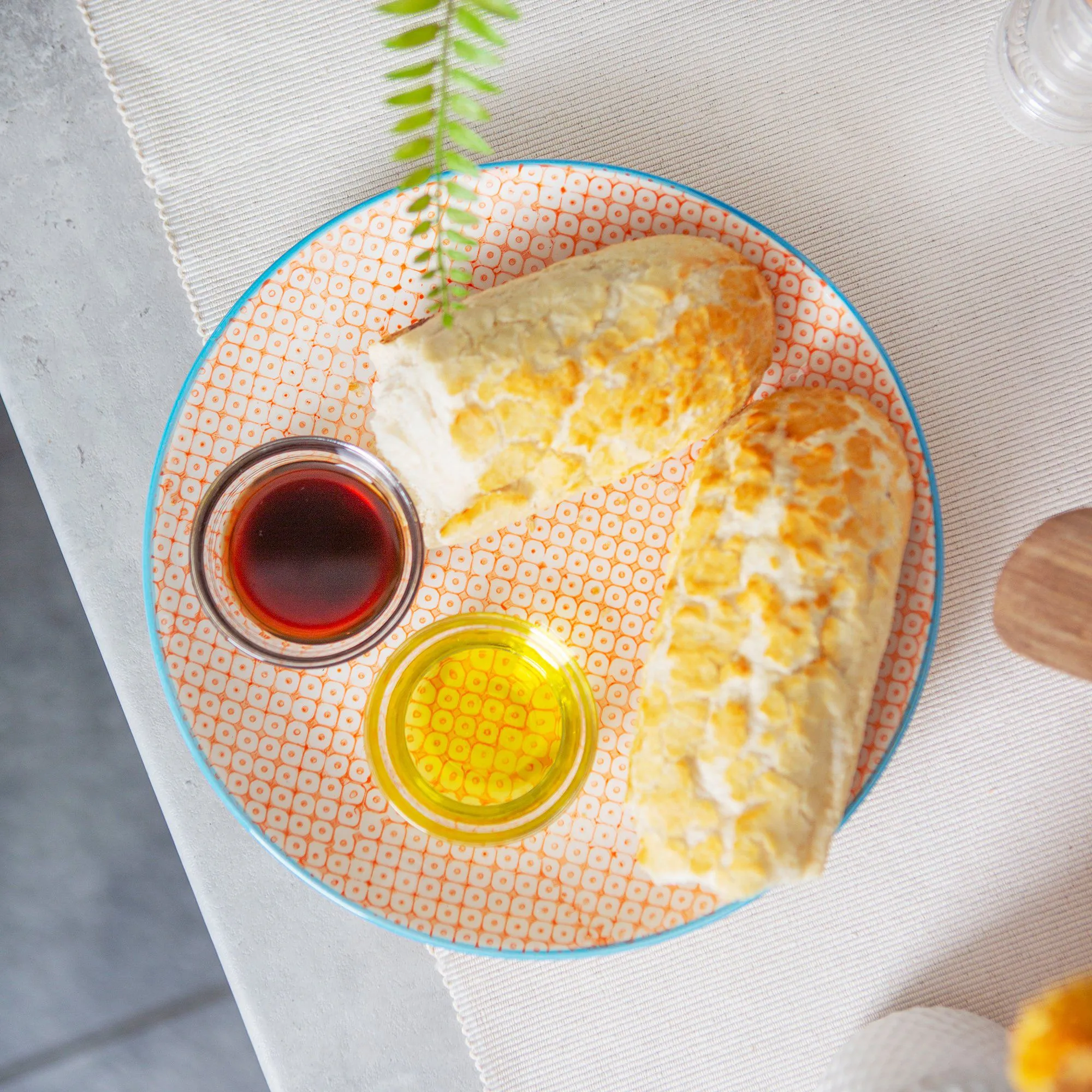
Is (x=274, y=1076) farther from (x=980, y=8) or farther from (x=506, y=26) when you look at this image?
(x=980, y=8)

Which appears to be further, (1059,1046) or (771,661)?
(771,661)

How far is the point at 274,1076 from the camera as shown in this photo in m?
1.60

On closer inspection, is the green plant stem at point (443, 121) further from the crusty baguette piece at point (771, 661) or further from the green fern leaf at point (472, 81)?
the crusty baguette piece at point (771, 661)

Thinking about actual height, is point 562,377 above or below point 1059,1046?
above

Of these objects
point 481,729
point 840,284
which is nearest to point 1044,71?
point 840,284

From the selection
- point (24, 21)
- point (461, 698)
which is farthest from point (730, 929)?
point (24, 21)

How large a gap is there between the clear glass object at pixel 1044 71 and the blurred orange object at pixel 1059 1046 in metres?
1.32

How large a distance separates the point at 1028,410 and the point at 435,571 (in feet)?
3.33

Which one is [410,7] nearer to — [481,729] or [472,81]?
[472,81]

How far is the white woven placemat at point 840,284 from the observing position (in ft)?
5.02

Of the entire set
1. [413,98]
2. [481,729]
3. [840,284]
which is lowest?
[481,729]

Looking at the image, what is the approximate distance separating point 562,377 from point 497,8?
0.49 meters

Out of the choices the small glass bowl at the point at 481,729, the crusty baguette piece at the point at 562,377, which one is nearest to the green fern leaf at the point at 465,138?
the crusty baguette piece at the point at 562,377

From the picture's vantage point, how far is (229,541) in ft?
4.69
